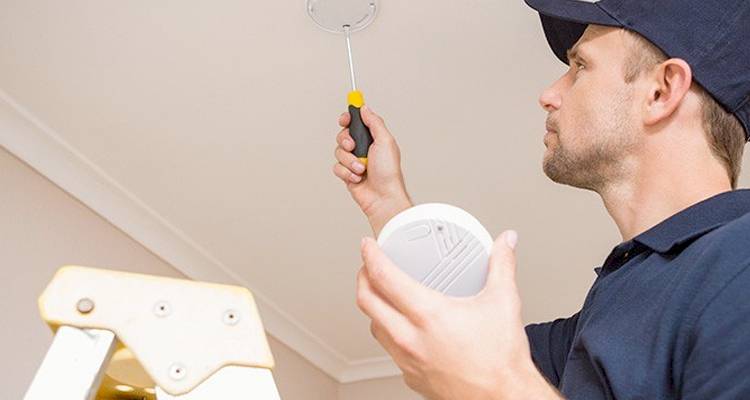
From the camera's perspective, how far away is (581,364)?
3.06ft

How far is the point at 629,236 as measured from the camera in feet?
3.86

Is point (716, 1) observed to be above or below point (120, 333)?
above

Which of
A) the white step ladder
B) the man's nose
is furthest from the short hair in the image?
the white step ladder

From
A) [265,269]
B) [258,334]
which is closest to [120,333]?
[258,334]

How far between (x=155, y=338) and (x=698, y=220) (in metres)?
0.63

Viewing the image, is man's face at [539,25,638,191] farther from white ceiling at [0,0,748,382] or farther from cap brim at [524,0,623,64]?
white ceiling at [0,0,748,382]

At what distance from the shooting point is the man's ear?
112 cm

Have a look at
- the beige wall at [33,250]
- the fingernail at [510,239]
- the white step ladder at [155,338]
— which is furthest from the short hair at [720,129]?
the beige wall at [33,250]

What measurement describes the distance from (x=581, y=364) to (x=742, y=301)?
9.4 inches

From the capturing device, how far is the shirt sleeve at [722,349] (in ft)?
2.27

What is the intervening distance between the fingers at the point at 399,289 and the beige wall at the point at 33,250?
4.51 ft

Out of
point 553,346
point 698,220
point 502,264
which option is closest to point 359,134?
point 553,346

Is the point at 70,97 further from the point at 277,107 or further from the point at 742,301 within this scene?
the point at 742,301

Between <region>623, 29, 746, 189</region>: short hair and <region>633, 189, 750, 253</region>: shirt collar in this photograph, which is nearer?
<region>633, 189, 750, 253</region>: shirt collar
